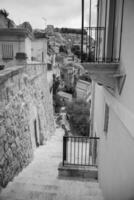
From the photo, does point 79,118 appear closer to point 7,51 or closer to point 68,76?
point 7,51

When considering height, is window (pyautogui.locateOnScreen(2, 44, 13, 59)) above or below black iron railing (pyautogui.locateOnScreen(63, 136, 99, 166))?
above

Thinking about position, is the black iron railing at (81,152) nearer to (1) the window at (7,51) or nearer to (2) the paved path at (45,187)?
(2) the paved path at (45,187)

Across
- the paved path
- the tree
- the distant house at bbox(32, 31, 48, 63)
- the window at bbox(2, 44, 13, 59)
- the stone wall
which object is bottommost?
the tree

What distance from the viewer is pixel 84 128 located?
15125 mm

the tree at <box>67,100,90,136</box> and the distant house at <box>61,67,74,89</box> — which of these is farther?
the distant house at <box>61,67,74,89</box>

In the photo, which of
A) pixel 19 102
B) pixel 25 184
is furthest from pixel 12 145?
pixel 19 102

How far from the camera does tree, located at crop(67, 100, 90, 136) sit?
596 inches

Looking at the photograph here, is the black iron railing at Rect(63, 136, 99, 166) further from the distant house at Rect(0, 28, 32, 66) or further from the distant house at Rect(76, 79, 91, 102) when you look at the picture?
the distant house at Rect(76, 79, 91, 102)

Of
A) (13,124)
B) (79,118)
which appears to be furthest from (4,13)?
(13,124)

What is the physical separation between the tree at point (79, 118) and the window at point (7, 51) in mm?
8872

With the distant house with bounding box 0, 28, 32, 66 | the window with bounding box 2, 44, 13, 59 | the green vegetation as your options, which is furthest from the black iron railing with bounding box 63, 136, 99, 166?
the green vegetation

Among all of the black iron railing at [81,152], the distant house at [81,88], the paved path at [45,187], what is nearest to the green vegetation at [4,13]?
the black iron railing at [81,152]

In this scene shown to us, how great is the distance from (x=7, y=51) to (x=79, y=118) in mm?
9079

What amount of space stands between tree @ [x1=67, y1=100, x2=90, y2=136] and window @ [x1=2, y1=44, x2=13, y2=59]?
8.87 meters
